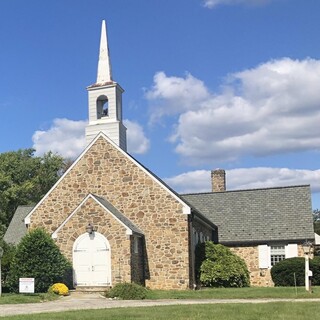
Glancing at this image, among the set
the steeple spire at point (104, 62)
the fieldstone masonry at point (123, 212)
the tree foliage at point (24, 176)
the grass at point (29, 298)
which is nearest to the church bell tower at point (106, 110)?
the steeple spire at point (104, 62)

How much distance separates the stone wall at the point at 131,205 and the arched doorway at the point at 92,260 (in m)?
0.51

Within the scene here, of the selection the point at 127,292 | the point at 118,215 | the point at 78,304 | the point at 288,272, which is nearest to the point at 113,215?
the point at 118,215

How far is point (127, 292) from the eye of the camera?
71.4ft

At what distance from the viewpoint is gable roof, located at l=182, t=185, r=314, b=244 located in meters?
32.5

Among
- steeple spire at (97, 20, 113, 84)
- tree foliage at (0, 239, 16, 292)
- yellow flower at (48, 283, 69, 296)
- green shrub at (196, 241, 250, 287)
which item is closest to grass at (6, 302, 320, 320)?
yellow flower at (48, 283, 69, 296)

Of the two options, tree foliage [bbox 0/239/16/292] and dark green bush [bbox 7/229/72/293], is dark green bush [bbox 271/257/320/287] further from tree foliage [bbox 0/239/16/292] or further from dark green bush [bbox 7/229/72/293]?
tree foliage [bbox 0/239/16/292]

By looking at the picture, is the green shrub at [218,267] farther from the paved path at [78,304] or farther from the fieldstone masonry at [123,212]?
the paved path at [78,304]

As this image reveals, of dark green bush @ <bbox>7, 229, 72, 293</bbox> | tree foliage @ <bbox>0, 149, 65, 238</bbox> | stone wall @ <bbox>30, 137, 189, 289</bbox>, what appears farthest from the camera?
tree foliage @ <bbox>0, 149, 65, 238</bbox>

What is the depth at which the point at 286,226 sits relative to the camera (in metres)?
32.9

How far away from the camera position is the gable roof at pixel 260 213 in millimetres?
32531

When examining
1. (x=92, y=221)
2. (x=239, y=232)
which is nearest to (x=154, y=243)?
(x=92, y=221)

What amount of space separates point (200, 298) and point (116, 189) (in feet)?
28.7

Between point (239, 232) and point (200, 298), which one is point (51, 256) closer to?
point (200, 298)

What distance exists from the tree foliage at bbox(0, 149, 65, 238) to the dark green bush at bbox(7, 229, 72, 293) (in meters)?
28.4
